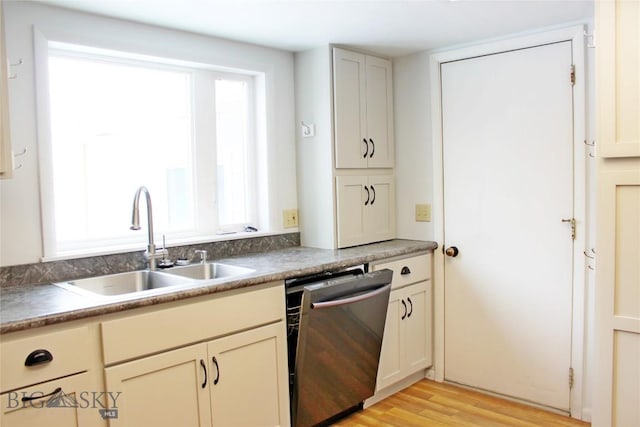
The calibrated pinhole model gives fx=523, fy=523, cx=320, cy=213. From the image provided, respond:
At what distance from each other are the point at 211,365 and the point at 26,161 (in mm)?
1179

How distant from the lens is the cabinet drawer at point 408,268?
3.00m

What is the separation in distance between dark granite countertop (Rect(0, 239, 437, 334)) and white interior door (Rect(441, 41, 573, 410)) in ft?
1.24

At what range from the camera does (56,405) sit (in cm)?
171

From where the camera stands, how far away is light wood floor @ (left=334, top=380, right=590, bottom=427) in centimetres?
277

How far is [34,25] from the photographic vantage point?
224cm

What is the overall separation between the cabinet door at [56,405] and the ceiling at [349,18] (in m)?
1.58

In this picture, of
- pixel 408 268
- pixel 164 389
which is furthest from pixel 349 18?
pixel 164 389

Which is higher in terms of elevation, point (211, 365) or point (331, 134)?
point (331, 134)

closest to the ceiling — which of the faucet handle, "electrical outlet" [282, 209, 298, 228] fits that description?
"electrical outlet" [282, 209, 298, 228]

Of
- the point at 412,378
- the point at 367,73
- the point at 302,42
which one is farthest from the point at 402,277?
the point at 302,42

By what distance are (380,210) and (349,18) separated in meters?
1.26

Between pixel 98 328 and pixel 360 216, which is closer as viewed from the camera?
pixel 98 328

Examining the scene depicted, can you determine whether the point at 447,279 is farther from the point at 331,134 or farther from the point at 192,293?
the point at 192,293

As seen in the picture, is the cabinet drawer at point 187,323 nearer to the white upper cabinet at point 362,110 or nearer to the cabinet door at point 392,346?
the cabinet door at point 392,346
